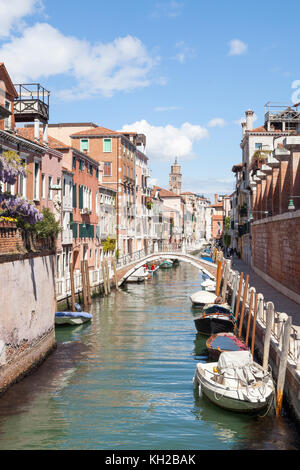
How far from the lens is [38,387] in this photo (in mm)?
14578

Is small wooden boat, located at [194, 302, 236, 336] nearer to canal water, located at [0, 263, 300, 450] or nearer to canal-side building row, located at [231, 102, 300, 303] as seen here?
canal water, located at [0, 263, 300, 450]

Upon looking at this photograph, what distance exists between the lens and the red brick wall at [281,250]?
70.3 feet

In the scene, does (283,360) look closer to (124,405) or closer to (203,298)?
(124,405)

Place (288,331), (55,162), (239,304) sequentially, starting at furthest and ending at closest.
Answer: (55,162), (239,304), (288,331)

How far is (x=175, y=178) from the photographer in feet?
466

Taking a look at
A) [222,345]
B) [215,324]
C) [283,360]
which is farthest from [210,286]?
[283,360]

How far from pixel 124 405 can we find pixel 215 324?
9.54 m

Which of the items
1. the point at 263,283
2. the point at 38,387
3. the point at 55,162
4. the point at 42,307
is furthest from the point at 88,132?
the point at 38,387

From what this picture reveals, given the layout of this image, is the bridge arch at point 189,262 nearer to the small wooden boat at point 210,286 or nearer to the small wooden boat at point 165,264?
the small wooden boat at point 210,286

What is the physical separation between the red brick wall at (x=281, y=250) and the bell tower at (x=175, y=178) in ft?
342

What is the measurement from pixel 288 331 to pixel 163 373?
595cm

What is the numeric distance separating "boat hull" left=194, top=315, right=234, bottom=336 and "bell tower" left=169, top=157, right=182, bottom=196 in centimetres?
11847

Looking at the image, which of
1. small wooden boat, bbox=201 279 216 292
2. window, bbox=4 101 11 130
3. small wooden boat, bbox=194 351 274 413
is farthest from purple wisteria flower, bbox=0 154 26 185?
small wooden boat, bbox=201 279 216 292
